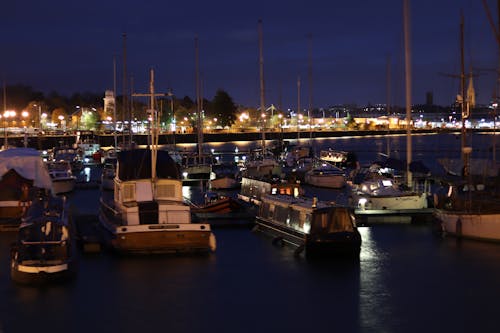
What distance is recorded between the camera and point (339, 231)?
33000 mm

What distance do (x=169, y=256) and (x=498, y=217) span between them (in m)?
14.4

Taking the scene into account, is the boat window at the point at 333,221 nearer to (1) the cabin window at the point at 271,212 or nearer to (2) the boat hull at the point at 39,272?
(1) the cabin window at the point at 271,212

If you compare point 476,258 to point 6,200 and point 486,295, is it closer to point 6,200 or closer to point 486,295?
point 486,295

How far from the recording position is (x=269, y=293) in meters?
29.6


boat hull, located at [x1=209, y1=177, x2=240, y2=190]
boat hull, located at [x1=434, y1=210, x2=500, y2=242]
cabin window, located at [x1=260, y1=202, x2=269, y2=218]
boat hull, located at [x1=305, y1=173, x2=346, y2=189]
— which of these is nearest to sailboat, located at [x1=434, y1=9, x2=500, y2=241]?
boat hull, located at [x1=434, y1=210, x2=500, y2=242]

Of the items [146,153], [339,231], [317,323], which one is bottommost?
[317,323]

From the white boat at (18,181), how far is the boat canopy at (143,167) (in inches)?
323

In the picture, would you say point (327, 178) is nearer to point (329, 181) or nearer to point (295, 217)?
point (329, 181)

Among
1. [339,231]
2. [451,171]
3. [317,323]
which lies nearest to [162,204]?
[339,231]

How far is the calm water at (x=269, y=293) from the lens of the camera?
25656 millimetres

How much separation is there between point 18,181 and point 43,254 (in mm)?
17691

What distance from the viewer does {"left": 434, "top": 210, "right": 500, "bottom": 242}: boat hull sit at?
36125 mm

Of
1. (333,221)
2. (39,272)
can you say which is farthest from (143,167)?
(39,272)

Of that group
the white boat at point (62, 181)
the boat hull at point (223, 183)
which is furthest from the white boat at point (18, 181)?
the boat hull at point (223, 183)
